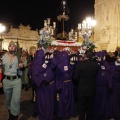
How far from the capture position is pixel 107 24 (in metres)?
33.0

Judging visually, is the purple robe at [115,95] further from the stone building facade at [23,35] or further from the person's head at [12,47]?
the stone building facade at [23,35]

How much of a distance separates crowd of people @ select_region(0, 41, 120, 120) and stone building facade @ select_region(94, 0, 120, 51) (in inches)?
990

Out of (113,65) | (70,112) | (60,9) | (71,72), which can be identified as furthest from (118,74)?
(60,9)

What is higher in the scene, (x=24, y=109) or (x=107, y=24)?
(x=107, y=24)

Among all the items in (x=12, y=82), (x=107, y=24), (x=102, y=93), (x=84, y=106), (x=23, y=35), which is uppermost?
(x=107, y=24)

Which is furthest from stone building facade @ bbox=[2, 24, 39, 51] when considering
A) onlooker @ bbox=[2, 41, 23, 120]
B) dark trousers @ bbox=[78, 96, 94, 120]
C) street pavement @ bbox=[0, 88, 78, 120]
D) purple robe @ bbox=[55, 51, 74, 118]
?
dark trousers @ bbox=[78, 96, 94, 120]

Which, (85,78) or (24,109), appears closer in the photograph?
(85,78)

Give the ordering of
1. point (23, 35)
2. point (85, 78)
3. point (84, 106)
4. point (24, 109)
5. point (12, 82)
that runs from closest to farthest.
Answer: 1. point (85, 78)
2. point (84, 106)
3. point (12, 82)
4. point (24, 109)
5. point (23, 35)

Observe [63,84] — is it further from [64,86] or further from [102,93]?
[102,93]

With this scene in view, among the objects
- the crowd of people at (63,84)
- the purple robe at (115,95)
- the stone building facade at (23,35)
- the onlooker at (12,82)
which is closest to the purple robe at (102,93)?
the crowd of people at (63,84)

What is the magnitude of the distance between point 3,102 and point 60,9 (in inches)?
287

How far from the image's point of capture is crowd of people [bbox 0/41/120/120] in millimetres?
5637

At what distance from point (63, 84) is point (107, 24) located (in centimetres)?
2772

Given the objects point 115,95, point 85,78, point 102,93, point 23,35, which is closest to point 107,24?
point 23,35
